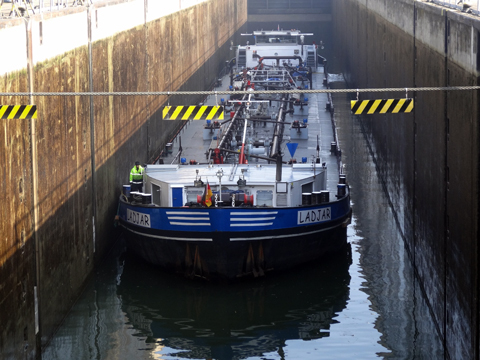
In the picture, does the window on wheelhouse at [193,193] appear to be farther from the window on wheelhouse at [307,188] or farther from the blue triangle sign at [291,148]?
the blue triangle sign at [291,148]

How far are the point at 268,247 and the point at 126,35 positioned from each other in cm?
756

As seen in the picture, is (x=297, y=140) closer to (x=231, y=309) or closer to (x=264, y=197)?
(x=264, y=197)

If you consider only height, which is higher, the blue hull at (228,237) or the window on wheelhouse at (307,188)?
the window on wheelhouse at (307,188)

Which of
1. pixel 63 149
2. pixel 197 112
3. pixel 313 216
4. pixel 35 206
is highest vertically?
pixel 197 112

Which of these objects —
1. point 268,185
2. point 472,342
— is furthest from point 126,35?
point 472,342

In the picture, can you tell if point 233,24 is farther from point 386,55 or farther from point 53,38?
point 53,38

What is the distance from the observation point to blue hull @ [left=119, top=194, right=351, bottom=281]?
1428 cm

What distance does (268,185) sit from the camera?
15.6m

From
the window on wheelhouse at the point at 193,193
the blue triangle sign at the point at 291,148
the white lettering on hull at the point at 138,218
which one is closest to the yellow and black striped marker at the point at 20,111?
the white lettering on hull at the point at 138,218

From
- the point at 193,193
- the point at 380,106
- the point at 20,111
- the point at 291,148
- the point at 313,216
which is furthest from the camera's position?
the point at 291,148

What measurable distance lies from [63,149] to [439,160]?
571 cm

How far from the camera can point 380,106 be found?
10.0 m

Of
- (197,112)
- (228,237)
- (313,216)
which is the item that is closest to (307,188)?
(313,216)

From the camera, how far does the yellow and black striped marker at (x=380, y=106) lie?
32.8 feet
